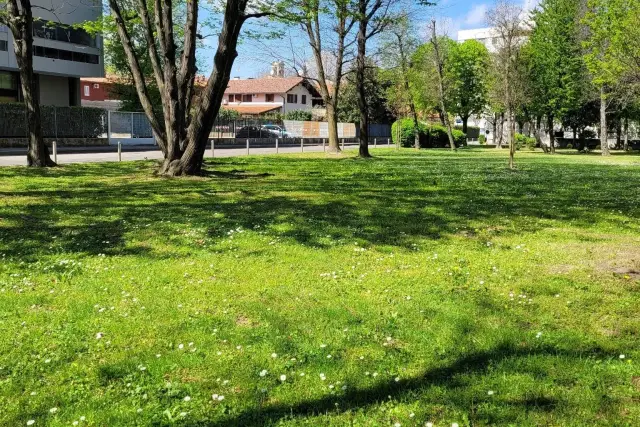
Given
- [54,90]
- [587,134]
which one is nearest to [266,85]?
[54,90]

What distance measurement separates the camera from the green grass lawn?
Result: 11.0ft

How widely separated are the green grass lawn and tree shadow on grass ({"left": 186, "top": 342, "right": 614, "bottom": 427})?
1 cm

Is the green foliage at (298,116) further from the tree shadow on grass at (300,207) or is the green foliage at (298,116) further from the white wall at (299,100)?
the tree shadow on grass at (300,207)

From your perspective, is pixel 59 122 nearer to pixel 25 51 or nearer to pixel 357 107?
pixel 25 51

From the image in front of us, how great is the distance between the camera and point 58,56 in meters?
40.4

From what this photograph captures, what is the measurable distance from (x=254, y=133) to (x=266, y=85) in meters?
34.6

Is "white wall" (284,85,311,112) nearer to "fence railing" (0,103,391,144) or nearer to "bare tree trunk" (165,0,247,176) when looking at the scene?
"fence railing" (0,103,391,144)

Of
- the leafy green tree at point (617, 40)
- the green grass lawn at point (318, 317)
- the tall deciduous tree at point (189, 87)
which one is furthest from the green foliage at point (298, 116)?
the green grass lawn at point (318, 317)

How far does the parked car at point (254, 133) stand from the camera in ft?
174

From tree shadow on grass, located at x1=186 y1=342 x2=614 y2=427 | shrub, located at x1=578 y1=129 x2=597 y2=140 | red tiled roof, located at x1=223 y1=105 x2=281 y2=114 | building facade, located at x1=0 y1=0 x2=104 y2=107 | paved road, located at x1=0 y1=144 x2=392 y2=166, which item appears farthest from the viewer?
red tiled roof, located at x1=223 y1=105 x2=281 y2=114

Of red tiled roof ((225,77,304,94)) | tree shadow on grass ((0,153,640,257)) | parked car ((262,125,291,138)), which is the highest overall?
red tiled roof ((225,77,304,94))

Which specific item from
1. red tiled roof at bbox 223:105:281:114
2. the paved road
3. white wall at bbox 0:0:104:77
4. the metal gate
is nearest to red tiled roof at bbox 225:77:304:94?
red tiled roof at bbox 223:105:281:114

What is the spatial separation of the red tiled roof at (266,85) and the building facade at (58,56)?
143 ft

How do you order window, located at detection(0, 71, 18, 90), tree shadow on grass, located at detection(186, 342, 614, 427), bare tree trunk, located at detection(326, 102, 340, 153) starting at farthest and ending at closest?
window, located at detection(0, 71, 18, 90), bare tree trunk, located at detection(326, 102, 340, 153), tree shadow on grass, located at detection(186, 342, 614, 427)
